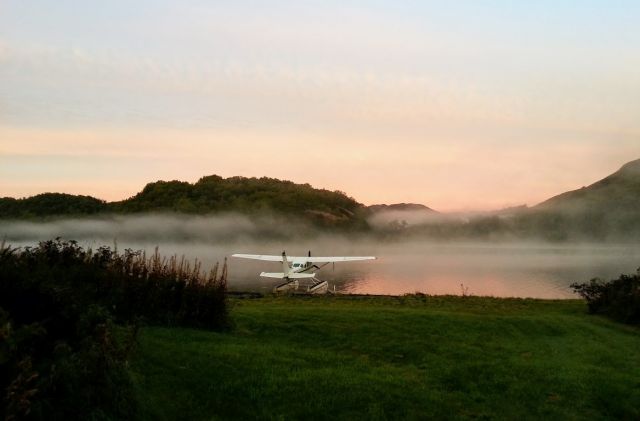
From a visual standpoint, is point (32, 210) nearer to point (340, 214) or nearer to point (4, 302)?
point (340, 214)

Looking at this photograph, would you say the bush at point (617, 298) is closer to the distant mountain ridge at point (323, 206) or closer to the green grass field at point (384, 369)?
the green grass field at point (384, 369)

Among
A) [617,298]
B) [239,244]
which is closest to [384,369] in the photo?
[617,298]

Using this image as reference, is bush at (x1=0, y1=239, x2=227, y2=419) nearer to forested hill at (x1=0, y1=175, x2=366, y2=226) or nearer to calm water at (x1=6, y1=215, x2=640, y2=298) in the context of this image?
calm water at (x1=6, y1=215, x2=640, y2=298)

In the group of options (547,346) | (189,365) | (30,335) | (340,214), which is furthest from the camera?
(340,214)

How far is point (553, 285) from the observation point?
50062 millimetres

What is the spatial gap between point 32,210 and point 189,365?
118130 mm

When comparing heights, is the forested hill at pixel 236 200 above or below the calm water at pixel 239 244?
above

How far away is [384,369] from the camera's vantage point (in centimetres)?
920

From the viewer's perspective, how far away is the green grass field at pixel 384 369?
7.13 m

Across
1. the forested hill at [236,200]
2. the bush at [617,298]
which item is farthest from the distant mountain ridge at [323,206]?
the bush at [617,298]

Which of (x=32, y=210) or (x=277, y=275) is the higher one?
(x=32, y=210)

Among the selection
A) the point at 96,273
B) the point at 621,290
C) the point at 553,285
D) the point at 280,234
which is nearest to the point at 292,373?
the point at 96,273

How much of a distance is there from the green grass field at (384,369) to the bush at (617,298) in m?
2.87

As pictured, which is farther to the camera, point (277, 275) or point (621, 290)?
point (277, 275)
